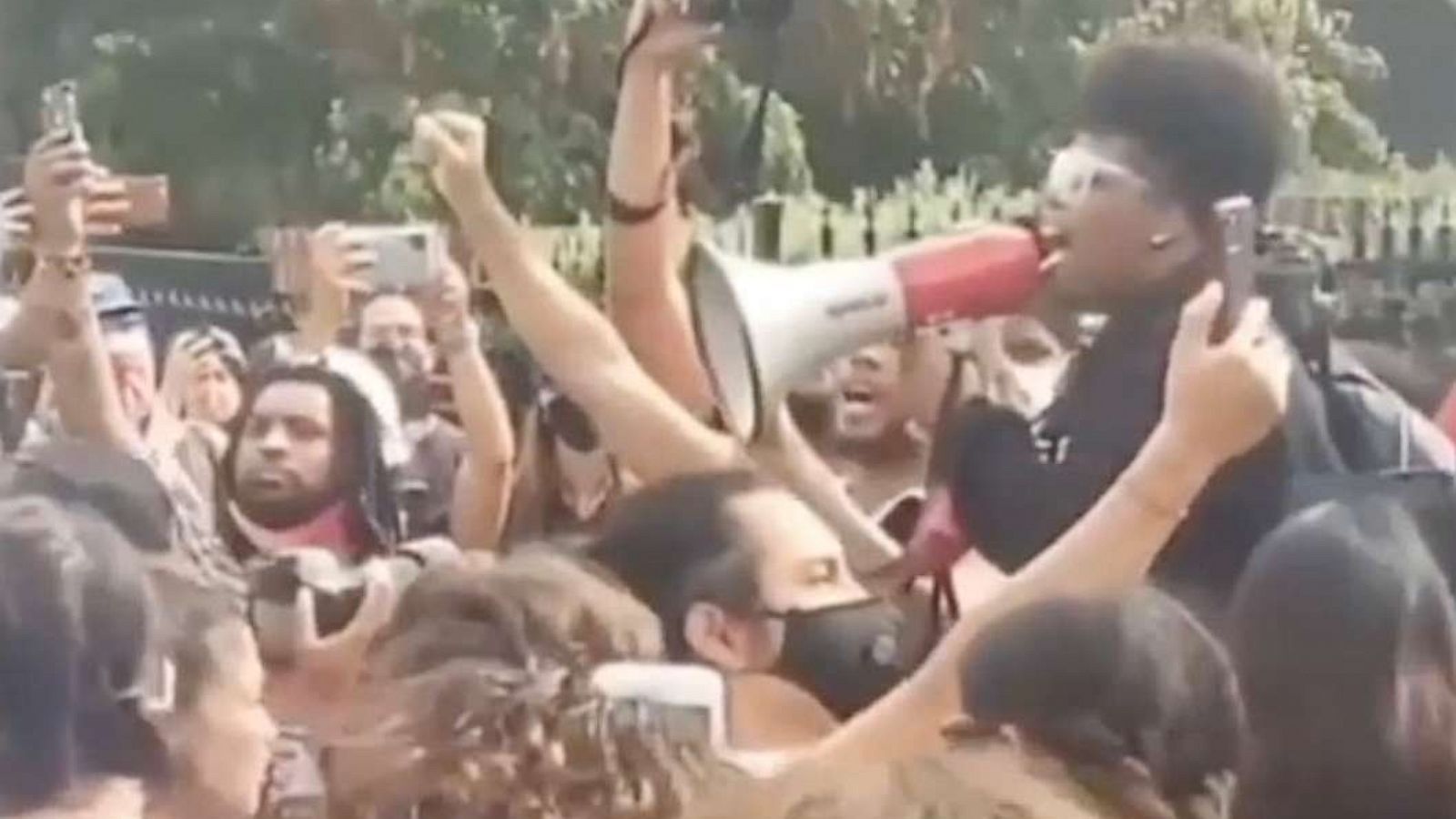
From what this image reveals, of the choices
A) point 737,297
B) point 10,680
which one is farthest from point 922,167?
point 10,680

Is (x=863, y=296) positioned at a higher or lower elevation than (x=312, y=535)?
higher

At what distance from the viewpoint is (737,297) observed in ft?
4.30

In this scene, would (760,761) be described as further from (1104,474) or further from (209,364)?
(209,364)

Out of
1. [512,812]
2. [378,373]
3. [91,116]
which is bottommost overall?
[512,812]

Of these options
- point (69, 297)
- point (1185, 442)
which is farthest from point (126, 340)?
point (1185, 442)

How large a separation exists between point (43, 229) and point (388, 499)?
0.78 feet

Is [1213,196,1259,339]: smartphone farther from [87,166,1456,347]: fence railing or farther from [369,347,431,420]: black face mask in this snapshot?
[369,347,431,420]: black face mask

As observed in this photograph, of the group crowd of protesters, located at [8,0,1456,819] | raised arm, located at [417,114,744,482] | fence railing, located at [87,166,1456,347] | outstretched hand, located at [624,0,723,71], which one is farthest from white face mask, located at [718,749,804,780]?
outstretched hand, located at [624,0,723,71]

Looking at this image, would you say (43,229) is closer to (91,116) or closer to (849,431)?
(91,116)

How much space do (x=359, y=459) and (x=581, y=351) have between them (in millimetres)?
136

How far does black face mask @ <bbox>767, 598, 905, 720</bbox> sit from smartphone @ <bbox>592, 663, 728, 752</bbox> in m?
0.05

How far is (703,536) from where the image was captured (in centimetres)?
134

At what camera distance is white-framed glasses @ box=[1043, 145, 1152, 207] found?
4.27 feet

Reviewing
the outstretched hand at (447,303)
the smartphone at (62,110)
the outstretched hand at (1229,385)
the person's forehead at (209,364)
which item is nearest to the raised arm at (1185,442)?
the outstretched hand at (1229,385)
